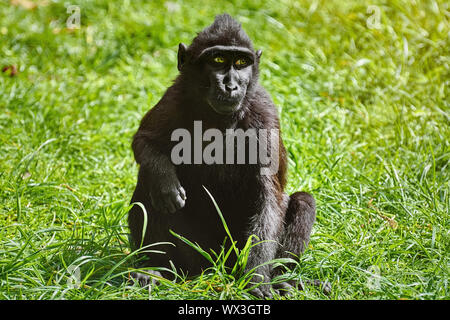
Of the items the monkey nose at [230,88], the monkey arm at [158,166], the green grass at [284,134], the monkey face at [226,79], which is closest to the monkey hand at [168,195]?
the monkey arm at [158,166]

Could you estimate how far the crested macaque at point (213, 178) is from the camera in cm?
455

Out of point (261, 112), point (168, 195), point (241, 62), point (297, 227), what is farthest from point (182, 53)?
point (297, 227)

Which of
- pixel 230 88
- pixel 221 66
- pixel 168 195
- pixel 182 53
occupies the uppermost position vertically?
pixel 182 53

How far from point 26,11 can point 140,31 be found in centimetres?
178

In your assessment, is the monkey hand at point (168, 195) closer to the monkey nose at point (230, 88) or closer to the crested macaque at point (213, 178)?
the crested macaque at point (213, 178)

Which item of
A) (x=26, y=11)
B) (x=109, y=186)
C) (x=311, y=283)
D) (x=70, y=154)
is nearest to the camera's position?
(x=311, y=283)

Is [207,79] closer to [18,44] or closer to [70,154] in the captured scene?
[70,154]

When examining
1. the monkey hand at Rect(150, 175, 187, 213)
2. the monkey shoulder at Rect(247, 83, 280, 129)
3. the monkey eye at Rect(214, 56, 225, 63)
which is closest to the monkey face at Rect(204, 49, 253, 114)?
the monkey eye at Rect(214, 56, 225, 63)

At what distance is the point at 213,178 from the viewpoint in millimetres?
4762

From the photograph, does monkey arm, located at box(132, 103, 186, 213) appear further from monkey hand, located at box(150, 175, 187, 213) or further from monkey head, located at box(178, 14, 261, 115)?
monkey head, located at box(178, 14, 261, 115)

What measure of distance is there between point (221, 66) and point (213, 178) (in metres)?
0.85

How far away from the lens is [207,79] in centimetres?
466

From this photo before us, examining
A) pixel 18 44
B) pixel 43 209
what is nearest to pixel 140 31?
pixel 18 44

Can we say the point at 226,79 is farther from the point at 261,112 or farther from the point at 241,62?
the point at 261,112
